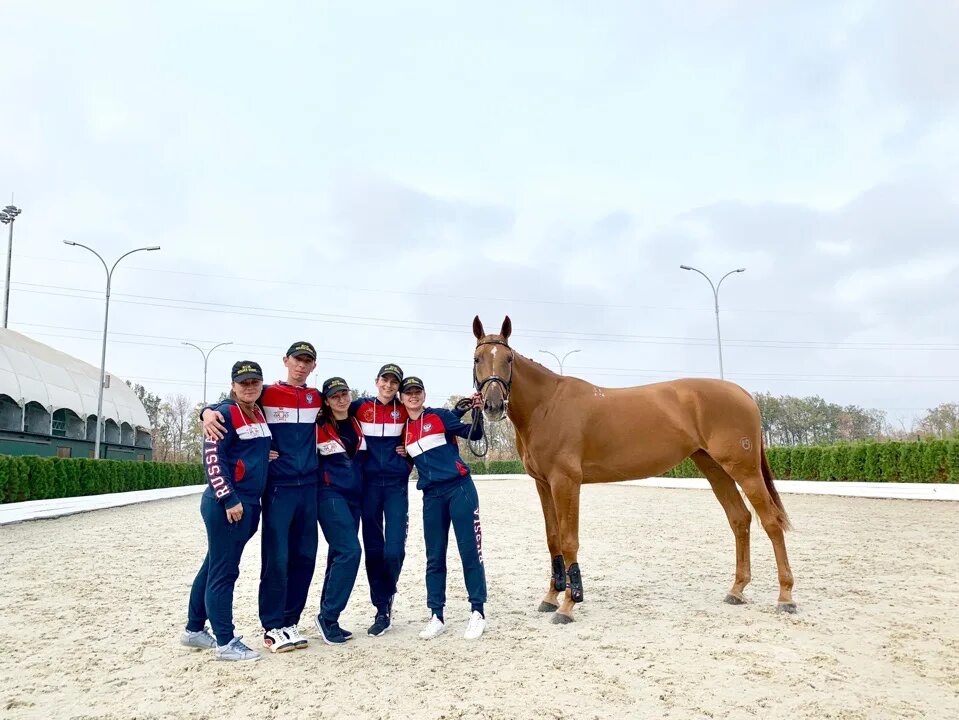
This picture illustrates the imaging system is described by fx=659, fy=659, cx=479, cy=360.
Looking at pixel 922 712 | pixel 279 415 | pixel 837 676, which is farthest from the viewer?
pixel 279 415

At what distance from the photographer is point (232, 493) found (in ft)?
14.1

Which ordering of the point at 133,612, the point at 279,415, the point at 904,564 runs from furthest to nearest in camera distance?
the point at 904,564
the point at 133,612
the point at 279,415

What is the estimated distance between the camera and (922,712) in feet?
10.9

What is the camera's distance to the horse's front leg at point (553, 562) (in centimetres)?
568

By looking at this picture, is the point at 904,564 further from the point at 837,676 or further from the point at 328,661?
the point at 328,661

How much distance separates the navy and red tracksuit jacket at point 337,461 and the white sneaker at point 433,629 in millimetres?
1093

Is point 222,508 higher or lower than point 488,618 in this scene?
higher

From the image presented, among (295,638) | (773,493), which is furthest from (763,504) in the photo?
(295,638)

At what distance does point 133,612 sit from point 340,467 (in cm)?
270

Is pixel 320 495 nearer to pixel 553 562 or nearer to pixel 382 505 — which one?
pixel 382 505

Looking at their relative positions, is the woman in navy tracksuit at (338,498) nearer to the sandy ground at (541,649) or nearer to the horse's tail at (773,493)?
the sandy ground at (541,649)

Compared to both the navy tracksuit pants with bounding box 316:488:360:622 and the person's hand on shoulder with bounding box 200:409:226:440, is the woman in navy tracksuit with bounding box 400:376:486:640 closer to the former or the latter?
the navy tracksuit pants with bounding box 316:488:360:622

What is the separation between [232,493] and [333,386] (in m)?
1.11

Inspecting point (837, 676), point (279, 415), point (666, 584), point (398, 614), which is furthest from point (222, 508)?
point (666, 584)
